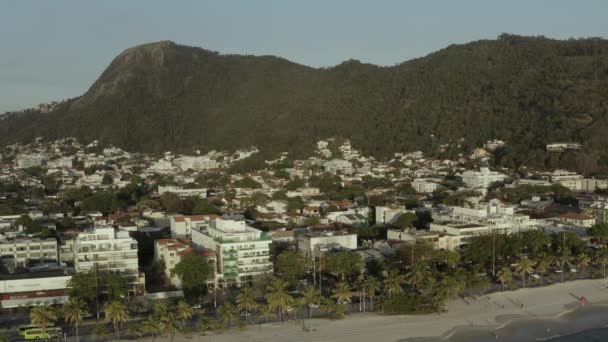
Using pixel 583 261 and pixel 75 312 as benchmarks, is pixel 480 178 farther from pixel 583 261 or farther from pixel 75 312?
pixel 75 312

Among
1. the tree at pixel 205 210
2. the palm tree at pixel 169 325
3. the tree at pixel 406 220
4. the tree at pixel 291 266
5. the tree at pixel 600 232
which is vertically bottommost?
the palm tree at pixel 169 325

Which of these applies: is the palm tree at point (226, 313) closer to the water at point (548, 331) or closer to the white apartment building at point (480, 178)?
the water at point (548, 331)

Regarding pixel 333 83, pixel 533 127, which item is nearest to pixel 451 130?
pixel 533 127

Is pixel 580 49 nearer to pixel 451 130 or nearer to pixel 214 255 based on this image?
pixel 451 130

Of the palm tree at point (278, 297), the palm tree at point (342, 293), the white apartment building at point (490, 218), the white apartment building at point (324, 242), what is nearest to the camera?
the palm tree at point (278, 297)

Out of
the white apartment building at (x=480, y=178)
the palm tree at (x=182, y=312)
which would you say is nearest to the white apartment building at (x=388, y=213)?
the white apartment building at (x=480, y=178)

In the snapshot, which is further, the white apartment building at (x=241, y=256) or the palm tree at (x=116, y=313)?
the white apartment building at (x=241, y=256)
